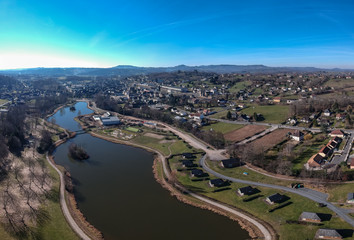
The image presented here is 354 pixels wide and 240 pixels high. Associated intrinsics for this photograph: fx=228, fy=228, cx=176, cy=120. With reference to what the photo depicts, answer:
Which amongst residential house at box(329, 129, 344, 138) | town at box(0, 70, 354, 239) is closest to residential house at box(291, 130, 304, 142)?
town at box(0, 70, 354, 239)

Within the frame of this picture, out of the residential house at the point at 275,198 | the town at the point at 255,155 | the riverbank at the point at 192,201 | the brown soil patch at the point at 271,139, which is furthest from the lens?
the brown soil patch at the point at 271,139

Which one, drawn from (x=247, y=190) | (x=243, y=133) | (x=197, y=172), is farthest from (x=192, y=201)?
(x=243, y=133)

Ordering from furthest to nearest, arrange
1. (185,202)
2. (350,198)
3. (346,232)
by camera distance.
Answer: (185,202), (350,198), (346,232)

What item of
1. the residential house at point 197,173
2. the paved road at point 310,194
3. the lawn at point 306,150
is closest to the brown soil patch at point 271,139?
the lawn at point 306,150

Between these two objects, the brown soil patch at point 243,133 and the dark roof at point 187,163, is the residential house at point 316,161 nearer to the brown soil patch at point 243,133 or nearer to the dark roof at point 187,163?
the brown soil patch at point 243,133

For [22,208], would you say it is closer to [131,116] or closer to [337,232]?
[337,232]

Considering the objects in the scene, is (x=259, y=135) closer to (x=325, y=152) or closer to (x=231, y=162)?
(x=325, y=152)
